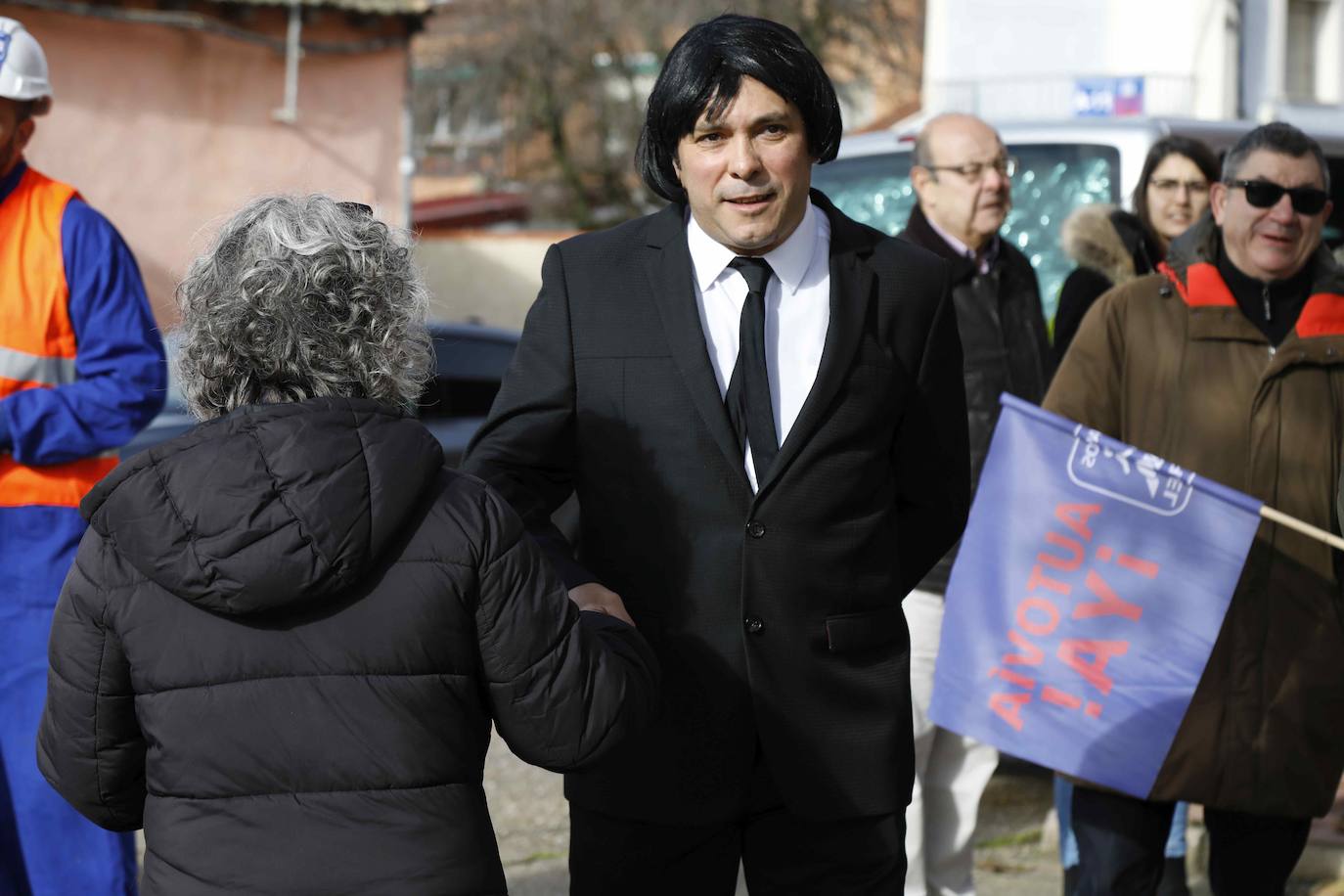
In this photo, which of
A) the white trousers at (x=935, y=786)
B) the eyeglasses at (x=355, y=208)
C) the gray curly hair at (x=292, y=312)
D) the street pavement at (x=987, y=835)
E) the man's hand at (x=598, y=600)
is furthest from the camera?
the street pavement at (x=987, y=835)

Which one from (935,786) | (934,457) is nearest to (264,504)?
(934,457)

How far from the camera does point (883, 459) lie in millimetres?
3105

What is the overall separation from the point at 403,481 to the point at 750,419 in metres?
0.84

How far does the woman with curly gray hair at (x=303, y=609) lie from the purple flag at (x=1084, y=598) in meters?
2.00

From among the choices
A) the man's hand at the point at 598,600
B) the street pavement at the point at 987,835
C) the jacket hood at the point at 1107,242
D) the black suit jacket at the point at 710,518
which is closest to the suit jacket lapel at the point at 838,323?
the black suit jacket at the point at 710,518

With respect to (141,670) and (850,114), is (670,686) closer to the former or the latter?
(141,670)

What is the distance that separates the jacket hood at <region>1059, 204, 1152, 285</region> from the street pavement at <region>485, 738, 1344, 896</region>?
175cm

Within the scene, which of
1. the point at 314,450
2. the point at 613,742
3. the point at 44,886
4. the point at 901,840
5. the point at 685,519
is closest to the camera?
the point at 314,450

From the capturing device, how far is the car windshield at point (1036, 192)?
21.2 feet

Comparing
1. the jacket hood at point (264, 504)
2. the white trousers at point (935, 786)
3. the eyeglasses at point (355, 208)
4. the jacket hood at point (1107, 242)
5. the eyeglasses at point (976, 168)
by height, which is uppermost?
the eyeglasses at point (976, 168)

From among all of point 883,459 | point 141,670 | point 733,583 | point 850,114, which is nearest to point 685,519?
point 733,583

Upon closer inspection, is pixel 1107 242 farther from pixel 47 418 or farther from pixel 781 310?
pixel 47 418

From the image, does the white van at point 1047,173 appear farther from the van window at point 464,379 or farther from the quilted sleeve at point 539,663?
the quilted sleeve at point 539,663

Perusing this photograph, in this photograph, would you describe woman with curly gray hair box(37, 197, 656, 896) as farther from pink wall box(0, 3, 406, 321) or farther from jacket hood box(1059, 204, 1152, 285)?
pink wall box(0, 3, 406, 321)
